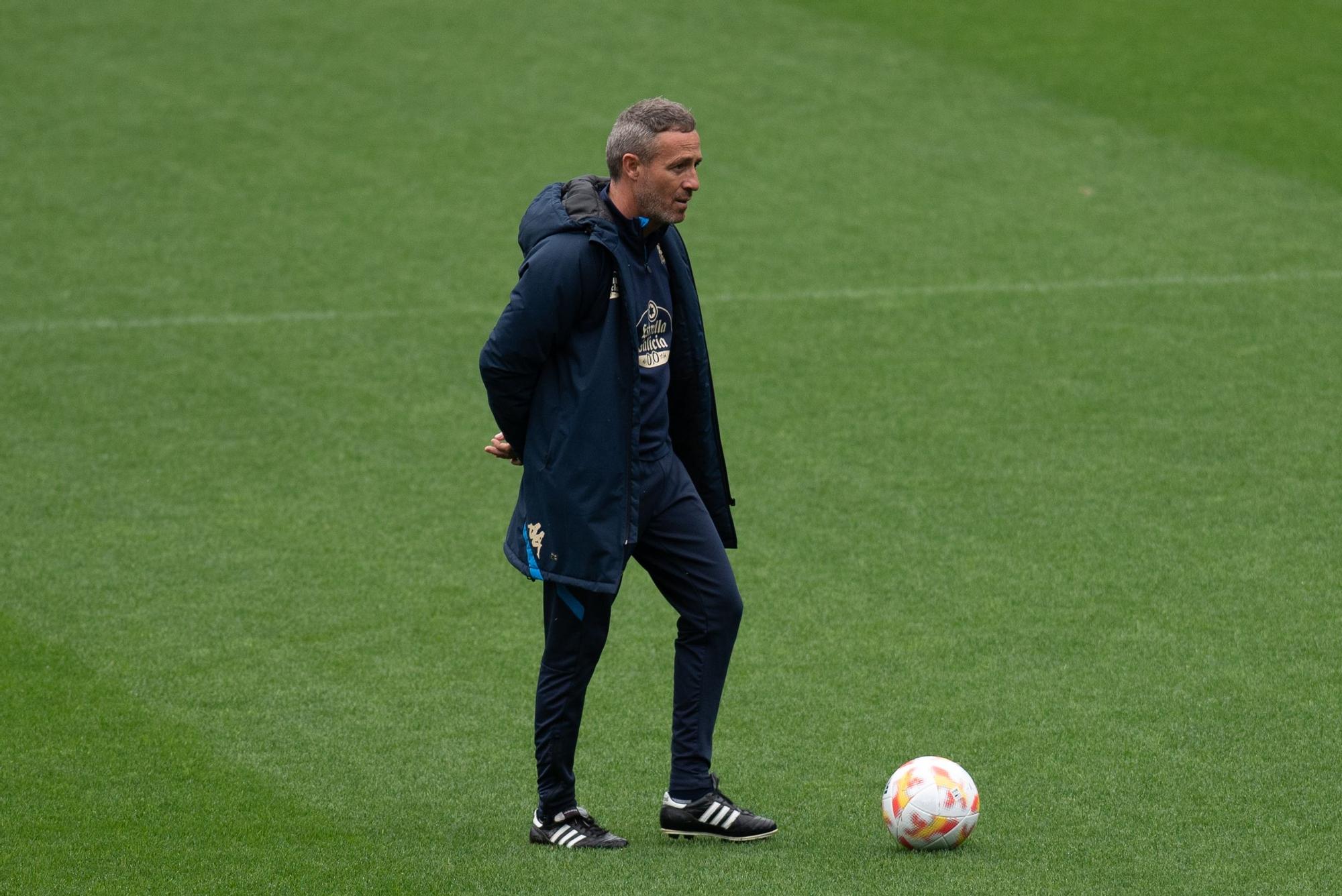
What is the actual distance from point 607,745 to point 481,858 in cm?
99

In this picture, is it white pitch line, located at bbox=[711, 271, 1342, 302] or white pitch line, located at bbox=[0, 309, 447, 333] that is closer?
white pitch line, located at bbox=[0, 309, 447, 333]

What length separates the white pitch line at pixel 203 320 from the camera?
10.8 metres

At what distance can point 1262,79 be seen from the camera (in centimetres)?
1478

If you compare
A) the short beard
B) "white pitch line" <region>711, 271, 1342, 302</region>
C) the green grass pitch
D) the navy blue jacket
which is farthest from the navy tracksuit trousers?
"white pitch line" <region>711, 271, 1342, 302</region>

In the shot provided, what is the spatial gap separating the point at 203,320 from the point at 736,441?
3748mm

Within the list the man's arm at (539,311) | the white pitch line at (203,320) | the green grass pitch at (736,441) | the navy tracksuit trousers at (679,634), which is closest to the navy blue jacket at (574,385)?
the man's arm at (539,311)

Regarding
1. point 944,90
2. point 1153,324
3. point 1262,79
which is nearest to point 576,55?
point 944,90

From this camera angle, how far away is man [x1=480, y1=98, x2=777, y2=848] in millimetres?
4715

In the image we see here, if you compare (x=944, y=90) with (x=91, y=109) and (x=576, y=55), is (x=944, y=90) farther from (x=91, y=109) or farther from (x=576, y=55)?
(x=91, y=109)

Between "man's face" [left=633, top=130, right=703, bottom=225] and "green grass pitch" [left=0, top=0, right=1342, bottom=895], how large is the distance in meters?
1.79

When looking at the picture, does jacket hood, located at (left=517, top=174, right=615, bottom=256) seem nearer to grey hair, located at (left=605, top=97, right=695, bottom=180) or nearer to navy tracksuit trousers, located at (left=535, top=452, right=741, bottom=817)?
grey hair, located at (left=605, top=97, right=695, bottom=180)

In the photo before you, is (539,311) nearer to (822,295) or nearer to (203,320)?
(822,295)

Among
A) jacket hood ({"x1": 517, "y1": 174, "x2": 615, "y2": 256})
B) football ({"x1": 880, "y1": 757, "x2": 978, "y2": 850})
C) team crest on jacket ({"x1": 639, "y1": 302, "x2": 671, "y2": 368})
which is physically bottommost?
football ({"x1": 880, "y1": 757, "x2": 978, "y2": 850})

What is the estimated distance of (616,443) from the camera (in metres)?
4.82
